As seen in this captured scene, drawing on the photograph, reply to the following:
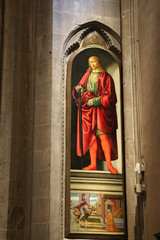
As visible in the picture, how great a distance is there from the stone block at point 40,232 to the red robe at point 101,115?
72.3 inches

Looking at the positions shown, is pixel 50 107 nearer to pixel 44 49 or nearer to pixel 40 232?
pixel 44 49

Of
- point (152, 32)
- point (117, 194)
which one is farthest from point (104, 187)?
point (152, 32)

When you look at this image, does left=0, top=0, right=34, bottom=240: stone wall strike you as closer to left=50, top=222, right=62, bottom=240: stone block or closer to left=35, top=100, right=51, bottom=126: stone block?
left=35, top=100, right=51, bottom=126: stone block

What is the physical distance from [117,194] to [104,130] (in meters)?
1.42

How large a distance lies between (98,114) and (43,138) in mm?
1391

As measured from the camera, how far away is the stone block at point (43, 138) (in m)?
11.2

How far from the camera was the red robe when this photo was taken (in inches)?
456

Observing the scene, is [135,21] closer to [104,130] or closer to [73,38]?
[73,38]

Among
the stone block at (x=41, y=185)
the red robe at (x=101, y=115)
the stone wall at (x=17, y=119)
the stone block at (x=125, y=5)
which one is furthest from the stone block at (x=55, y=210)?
the stone block at (x=125, y=5)

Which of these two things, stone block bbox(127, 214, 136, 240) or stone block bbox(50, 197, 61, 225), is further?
stone block bbox(127, 214, 136, 240)

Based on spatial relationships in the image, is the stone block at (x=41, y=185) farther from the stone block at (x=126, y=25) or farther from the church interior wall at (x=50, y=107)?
the stone block at (x=126, y=25)

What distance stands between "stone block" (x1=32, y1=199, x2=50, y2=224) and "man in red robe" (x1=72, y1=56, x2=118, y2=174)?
1.19m

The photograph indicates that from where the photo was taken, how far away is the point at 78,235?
426 inches

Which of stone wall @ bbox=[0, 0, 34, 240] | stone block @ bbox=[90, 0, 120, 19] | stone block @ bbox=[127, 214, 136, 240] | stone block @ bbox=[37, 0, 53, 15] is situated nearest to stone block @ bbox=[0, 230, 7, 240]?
stone wall @ bbox=[0, 0, 34, 240]
